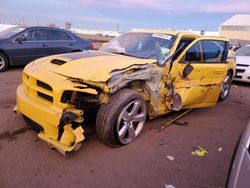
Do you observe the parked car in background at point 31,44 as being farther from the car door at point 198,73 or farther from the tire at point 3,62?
the car door at point 198,73

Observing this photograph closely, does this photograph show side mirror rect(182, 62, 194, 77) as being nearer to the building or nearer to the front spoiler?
the front spoiler

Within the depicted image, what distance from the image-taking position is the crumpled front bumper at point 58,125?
9.79 feet

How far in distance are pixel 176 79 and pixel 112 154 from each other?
183 cm

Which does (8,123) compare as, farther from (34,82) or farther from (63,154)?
(63,154)

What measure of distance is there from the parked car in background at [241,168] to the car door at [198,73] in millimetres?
2452

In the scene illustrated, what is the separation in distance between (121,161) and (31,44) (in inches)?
253

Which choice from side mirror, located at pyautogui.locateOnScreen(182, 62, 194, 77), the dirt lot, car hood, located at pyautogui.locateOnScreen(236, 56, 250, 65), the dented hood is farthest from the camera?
car hood, located at pyautogui.locateOnScreen(236, 56, 250, 65)

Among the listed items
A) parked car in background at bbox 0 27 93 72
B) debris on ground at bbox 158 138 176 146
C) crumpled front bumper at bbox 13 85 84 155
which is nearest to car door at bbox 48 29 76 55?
parked car in background at bbox 0 27 93 72

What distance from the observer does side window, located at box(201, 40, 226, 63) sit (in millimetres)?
5103

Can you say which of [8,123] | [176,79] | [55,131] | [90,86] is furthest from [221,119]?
[8,123]

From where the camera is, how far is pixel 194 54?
15.7ft

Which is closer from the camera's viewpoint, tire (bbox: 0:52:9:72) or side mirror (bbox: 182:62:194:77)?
side mirror (bbox: 182:62:194:77)

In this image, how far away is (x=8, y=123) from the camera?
13.4ft

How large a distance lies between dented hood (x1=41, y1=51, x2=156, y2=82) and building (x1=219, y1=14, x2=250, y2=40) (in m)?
53.7
